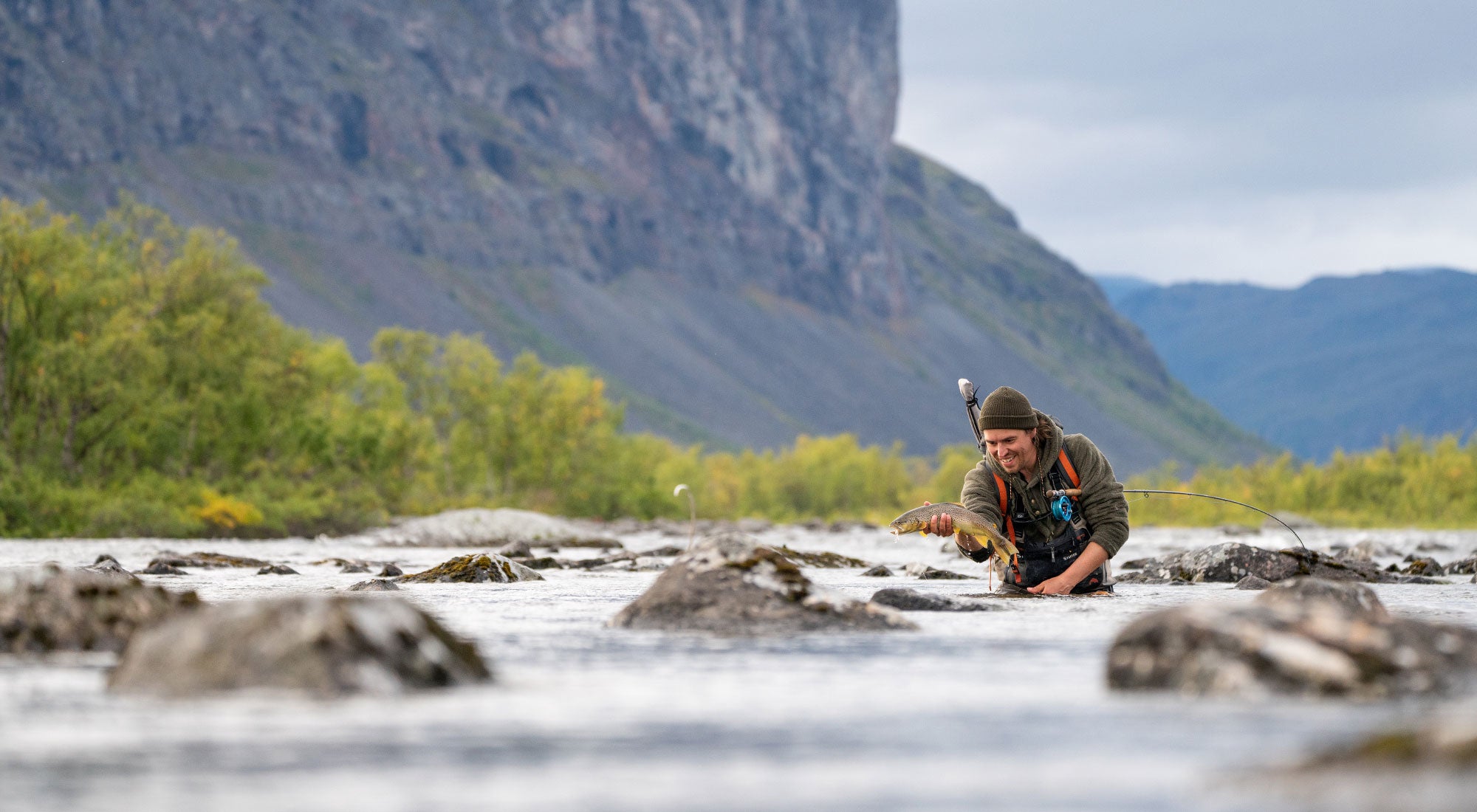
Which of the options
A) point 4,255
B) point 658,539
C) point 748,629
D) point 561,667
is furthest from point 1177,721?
point 658,539

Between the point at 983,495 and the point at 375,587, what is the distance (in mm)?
7089

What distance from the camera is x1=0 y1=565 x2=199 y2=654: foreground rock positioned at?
36.0 feet

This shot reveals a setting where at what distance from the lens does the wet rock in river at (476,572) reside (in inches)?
798

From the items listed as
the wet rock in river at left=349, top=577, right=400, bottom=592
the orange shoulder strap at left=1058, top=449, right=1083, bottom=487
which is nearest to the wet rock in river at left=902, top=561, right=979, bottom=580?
the orange shoulder strap at left=1058, top=449, right=1083, bottom=487

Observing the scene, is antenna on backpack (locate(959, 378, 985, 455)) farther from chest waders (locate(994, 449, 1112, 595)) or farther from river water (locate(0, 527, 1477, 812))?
river water (locate(0, 527, 1477, 812))

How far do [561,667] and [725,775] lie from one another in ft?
13.1

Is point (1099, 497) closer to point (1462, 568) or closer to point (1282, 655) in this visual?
point (1282, 655)

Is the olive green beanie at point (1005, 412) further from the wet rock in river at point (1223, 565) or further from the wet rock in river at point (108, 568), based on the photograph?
the wet rock in river at point (108, 568)

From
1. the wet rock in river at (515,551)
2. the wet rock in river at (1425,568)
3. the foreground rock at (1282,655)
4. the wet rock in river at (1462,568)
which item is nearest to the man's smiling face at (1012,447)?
the foreground rock at (1282,655)

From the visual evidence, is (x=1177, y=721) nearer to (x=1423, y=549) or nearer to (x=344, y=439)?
(x=1423, y=549)

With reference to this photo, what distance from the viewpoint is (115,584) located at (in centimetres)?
1167

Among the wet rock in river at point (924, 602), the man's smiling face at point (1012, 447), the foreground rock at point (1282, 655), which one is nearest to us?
the foreground rock at point (1282, 655)

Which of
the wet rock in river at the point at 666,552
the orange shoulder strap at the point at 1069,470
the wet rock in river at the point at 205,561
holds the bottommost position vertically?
the wet rock in river at the point at 205,561

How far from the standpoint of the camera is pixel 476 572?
20.5m
